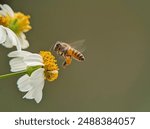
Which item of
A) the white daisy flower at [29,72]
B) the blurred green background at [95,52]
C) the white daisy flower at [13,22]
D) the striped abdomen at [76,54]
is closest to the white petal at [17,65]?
the white daisy flower at [29,72]

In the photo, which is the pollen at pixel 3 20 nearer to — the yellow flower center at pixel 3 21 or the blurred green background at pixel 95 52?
the yellow flower center at pixel 3 21

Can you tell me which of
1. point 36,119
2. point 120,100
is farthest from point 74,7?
point 36,119

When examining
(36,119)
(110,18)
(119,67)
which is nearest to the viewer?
(36,119)

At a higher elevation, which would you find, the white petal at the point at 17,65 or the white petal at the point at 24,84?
the white petal at the point at 17,65

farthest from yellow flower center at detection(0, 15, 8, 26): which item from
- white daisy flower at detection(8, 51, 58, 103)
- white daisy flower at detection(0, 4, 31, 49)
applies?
white daisy flower at detection(8, 51, 58, 103)

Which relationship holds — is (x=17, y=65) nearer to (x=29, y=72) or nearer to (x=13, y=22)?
(x=29, y=72)

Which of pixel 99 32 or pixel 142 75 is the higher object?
pixel 99 32

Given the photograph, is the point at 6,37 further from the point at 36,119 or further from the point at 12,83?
the point at 12,83
